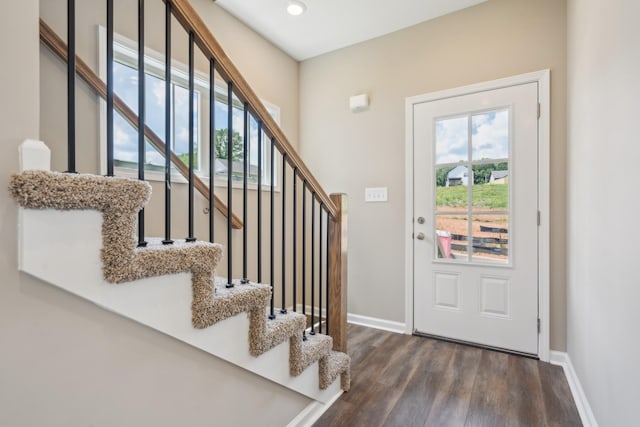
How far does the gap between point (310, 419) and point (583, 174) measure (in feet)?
6.40

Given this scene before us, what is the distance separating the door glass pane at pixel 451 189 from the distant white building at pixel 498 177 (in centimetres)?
18

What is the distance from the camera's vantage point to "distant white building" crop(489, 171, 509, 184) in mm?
2346

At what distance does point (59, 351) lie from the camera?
74cm

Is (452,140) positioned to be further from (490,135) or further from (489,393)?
(489,393)

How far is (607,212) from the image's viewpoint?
1333 mm

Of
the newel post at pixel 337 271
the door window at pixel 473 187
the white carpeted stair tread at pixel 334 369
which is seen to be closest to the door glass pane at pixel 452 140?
the door window at pixel 473 187

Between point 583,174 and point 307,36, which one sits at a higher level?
point 307,36

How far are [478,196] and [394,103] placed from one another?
107 centimetres

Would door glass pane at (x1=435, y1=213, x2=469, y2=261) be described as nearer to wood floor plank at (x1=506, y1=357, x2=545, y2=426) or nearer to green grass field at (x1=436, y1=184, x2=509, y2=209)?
green grass field at (x1=436, y1=184, x2=509, y2=209)

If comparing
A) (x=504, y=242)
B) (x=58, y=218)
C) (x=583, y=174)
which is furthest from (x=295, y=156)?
(x=504, y=242)

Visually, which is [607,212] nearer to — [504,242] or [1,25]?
[504,242]

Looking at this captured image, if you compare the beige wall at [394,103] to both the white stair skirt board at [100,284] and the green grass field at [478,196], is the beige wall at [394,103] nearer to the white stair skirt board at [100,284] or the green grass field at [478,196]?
the green grass field at [478,196]

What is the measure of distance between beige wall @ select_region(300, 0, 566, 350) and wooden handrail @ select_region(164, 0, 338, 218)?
56.3 inches

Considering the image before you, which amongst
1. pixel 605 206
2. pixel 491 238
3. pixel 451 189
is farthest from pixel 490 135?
pixel 605 206
